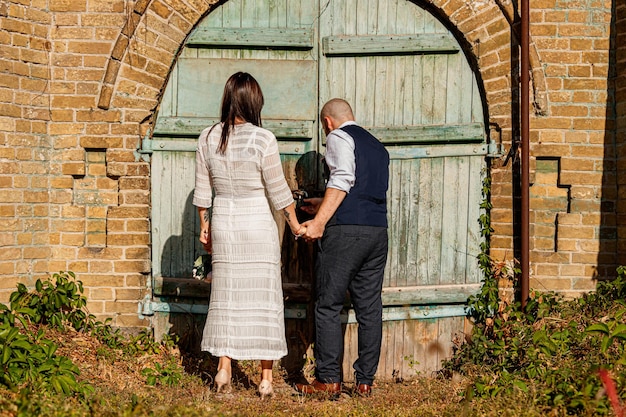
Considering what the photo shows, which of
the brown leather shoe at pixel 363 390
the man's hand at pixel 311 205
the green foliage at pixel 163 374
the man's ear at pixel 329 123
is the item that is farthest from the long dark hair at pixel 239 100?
the brown leather shoe at pixel 363 390

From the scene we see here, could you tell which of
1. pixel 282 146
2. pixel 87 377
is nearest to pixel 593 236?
pixel 282 146

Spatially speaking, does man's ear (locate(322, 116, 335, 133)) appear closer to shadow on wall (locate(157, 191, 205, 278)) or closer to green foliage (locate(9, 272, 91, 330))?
shadow on wall (locate(157, 191, 205, 278))

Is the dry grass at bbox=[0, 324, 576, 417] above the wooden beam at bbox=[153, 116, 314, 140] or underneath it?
underneath

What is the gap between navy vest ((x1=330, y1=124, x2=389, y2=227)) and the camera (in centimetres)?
507

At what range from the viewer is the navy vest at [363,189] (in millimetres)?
5066

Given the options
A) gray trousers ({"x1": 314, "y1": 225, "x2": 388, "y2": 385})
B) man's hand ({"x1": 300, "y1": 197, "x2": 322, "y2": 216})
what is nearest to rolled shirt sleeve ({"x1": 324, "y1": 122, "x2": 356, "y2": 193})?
gray trousers ({"x1": 314, "y1": 225, "x2": 388, "y2": 385})

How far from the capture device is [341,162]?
498 centimetres

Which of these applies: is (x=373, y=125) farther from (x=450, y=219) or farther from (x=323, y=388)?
(x=323, y=388)

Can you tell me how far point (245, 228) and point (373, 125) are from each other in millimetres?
1551

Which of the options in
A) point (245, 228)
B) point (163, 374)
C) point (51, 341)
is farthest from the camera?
point (163, 374)

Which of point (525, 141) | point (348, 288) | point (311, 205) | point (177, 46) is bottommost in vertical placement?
point (348, 288)

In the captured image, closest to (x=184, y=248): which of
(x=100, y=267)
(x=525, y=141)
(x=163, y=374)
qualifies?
(x=100, y=267)

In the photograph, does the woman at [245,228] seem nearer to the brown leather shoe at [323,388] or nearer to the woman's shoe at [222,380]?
the woman's shoe at [222,380]

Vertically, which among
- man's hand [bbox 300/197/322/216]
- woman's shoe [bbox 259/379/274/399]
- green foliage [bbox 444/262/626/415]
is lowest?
woman's shoe [bbox 259/379/274/399]
